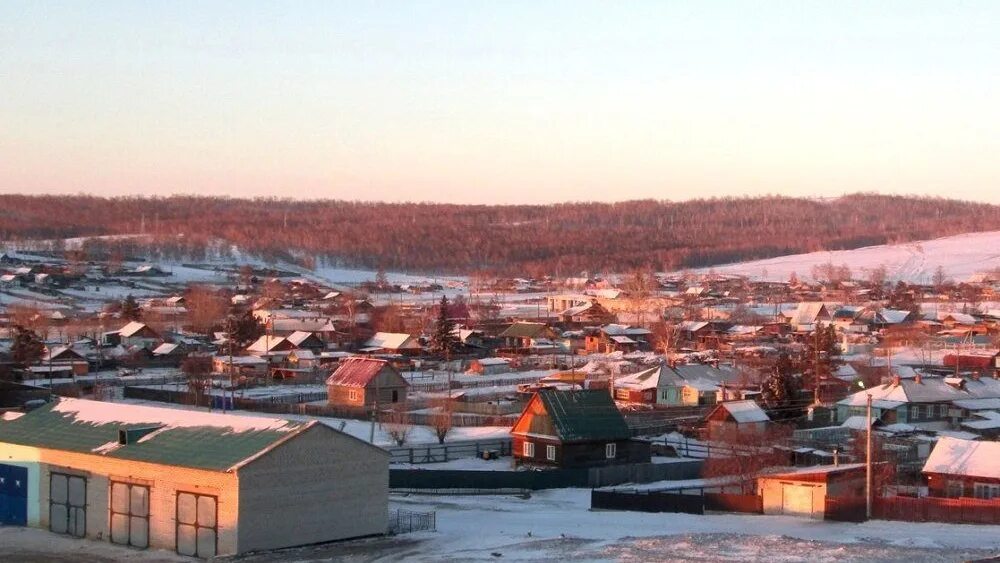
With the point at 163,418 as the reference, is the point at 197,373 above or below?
below

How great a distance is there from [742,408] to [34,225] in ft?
488

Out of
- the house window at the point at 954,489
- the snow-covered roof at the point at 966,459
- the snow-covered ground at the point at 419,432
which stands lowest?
the snow-covered ground at the point at 419,432

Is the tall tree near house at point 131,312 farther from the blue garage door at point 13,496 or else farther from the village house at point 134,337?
the blue garage door at point 13,496

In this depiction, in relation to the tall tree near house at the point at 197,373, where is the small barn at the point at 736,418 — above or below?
above

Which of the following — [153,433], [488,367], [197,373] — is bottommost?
[488,367]

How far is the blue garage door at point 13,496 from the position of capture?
20.4 m

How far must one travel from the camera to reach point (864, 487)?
22312 mm

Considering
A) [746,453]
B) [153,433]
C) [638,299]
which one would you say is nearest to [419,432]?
[746,453]

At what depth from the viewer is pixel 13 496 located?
2062 cm

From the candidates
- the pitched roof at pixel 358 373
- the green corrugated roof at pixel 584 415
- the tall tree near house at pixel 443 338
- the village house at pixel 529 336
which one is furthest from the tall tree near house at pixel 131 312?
the green corrugated roof at pixel 584 415

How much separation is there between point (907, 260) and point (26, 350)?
12451 centimetres

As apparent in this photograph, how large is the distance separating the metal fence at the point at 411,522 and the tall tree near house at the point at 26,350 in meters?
27.6

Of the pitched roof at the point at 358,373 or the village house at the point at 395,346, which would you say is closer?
the pitched roof at the point at 358,373

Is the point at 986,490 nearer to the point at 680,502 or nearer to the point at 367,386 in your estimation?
the point at 680,502
